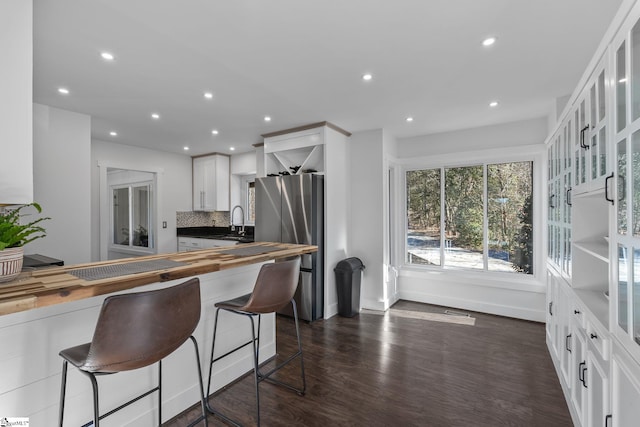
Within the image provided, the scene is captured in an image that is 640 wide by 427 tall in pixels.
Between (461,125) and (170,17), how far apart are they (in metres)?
3.64

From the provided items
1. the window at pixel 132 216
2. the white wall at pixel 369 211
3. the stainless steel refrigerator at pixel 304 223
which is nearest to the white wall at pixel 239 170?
the window at pixel 132 216

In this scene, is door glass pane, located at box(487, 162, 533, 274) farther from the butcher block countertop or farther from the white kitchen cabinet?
the white kitchen cabinet

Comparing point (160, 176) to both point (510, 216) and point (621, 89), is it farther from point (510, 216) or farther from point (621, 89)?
point (621, 89)

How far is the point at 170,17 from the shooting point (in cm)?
181

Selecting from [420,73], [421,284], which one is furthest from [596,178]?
[421,284]

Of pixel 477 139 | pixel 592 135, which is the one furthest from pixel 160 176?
pixel 592 135

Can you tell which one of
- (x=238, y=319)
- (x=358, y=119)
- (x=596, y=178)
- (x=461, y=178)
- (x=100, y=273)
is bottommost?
(x=238, y=319)

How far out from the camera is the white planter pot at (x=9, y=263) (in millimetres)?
1217

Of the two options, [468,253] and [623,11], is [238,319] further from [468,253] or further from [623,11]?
[468,253]

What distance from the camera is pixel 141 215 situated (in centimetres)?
571

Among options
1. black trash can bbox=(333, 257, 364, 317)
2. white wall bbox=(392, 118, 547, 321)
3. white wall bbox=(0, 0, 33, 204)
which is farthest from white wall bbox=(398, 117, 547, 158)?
white wall bbox=(0, 0, 33, 204)

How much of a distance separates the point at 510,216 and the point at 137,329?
4.44 m

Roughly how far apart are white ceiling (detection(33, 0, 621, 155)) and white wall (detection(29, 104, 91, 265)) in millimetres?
244

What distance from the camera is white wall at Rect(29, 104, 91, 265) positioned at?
10.5 feet
